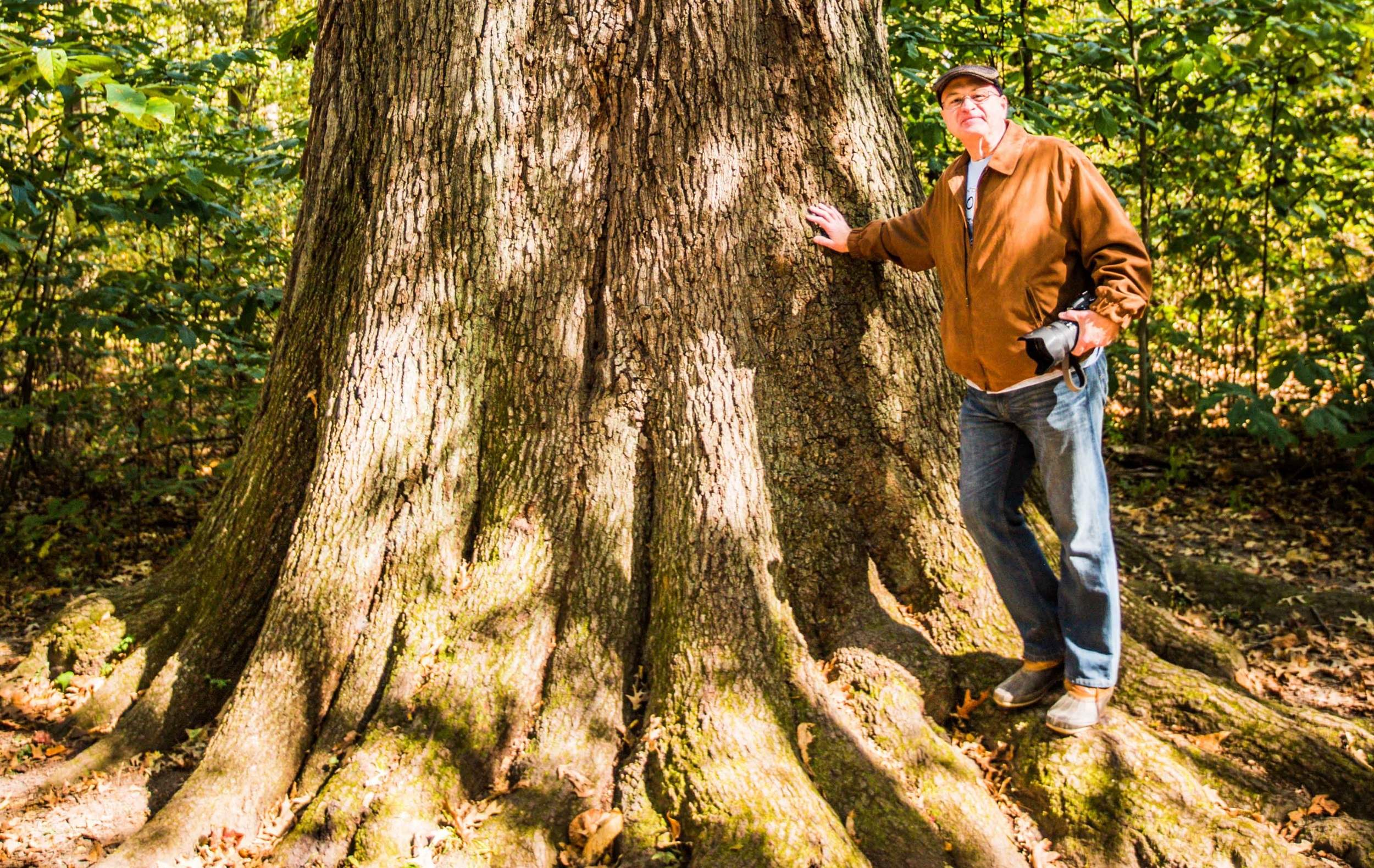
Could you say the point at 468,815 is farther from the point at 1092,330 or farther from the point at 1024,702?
the point at 1092,330

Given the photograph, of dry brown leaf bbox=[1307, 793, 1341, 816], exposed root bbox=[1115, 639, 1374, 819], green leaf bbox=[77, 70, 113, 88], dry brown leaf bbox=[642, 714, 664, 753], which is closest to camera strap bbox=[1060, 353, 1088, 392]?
exposed root bbox=[1115, 639, 1374, 819]

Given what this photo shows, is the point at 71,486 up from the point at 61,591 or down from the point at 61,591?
up

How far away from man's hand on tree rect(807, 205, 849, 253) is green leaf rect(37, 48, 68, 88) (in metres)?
2.52

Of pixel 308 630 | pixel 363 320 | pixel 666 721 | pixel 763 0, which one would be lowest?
pixel 666 721

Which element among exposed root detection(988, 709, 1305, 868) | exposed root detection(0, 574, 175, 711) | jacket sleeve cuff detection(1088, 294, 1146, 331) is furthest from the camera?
exposed root detection(0, 574, 175, 711)

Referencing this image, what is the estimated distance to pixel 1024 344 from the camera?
2803 millimetres

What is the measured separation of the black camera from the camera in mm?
2676

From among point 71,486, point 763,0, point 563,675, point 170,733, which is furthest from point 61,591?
point 763,0

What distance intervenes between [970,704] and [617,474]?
4.82ft

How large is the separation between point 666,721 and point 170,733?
1.98 metres

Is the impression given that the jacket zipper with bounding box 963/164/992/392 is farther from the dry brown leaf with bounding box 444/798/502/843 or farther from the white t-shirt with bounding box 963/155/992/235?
the dry brown leaf with bounding box 444/798/502/843

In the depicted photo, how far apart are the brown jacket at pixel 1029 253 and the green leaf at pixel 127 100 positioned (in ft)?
8.66

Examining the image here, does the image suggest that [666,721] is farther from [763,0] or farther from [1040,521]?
[763,0]

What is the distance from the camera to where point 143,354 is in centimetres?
907
